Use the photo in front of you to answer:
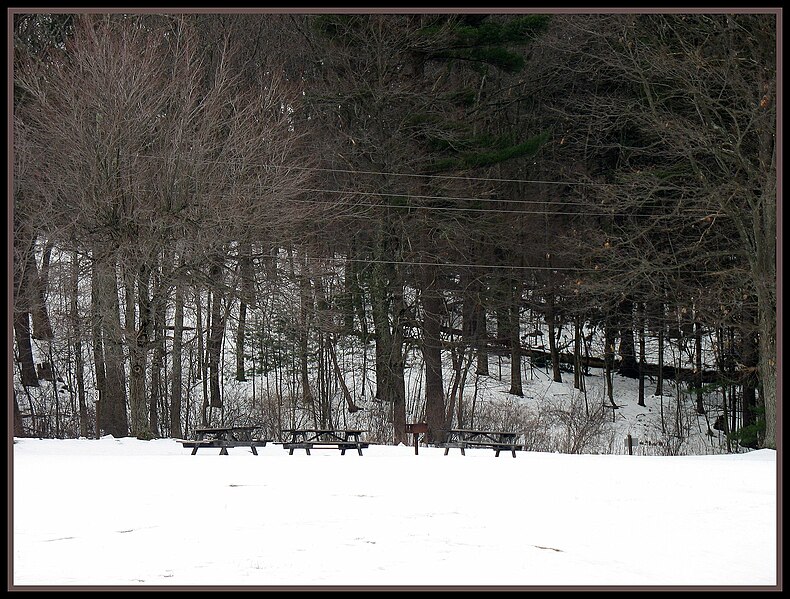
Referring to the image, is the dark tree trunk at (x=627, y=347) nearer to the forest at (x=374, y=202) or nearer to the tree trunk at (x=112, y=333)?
the forest at (x=374, y=202)

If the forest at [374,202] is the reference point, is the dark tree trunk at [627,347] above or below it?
below

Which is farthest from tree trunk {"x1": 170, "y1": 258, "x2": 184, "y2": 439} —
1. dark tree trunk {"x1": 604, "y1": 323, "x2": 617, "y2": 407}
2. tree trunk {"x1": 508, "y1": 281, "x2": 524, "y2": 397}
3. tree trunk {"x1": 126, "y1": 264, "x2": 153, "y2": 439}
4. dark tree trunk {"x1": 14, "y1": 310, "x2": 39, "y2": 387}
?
dark tree trunk {"x1": 604, "y1": 323, "x2": 617, "y2": 407}

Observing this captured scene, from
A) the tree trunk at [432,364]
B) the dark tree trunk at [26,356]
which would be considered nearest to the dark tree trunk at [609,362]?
the tree trunk at [432,364]

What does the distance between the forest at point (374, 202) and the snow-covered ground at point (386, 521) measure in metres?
6.43

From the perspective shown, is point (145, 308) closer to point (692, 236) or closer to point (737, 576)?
point (692, 236)

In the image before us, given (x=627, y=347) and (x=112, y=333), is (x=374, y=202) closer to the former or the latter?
(x=112, y=333)

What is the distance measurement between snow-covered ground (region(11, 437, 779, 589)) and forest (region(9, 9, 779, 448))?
6.43 meters

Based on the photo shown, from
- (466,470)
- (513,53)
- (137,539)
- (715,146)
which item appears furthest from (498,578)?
(513,53)

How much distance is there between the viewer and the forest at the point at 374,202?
22891 millimetres

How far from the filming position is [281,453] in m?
19.6

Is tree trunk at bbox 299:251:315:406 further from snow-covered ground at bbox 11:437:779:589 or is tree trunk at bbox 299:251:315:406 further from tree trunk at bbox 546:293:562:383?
tree trunk at bbox 546:293:562:383

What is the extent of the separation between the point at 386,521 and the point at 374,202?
60.6 feet

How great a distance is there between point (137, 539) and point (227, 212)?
1397 centimetres

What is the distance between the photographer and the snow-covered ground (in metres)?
8.48
